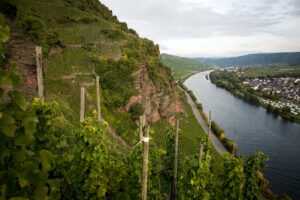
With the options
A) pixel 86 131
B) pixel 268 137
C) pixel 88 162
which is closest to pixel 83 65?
pixel 86 131

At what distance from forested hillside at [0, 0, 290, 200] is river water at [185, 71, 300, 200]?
1052 cm

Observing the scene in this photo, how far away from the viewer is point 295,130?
51250 mm

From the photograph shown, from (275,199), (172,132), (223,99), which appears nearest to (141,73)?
(172,132)

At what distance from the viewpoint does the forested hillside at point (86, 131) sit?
1.42 m

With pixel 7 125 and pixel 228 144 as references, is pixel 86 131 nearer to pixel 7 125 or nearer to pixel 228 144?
pixel 7 125

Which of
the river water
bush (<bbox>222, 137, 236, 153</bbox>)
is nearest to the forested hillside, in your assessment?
bush (<bbox>222, 137, 236, 153</bbox>)

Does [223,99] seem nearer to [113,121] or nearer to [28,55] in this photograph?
[113,121]

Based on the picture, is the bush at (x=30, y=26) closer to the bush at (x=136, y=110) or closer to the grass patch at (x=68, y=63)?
the grass patch at (x=68, y=63)

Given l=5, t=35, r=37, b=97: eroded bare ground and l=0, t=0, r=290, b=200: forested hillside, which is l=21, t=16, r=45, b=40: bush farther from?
l=5, t=35, r=37, b=97: eroded bare ground

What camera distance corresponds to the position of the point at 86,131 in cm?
488

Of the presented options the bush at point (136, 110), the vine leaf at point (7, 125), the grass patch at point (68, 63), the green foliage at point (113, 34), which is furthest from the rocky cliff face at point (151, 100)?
the vine leaf at point (7, 125)

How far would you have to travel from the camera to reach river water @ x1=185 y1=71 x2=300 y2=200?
31.9 meters

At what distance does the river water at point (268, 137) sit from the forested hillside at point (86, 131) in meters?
10.5

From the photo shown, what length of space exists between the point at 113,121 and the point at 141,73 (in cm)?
1142
